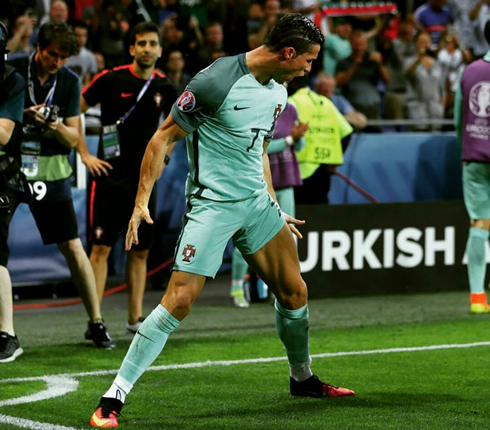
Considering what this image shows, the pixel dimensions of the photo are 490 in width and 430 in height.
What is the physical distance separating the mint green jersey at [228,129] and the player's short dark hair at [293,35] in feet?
0.63

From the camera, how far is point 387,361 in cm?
725

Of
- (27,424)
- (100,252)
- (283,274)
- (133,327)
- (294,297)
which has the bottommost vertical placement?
(133,327)

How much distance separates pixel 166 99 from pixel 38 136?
1.25m

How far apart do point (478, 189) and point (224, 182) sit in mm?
4666

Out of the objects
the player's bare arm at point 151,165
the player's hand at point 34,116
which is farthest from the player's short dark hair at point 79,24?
the player's bare arm at point 151,165

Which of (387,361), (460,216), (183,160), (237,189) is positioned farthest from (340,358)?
(183,160)

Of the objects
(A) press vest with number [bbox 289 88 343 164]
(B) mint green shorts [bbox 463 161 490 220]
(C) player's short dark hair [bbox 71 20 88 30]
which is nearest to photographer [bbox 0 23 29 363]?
(B) mint green shorts [bbox 463 161 490 220]

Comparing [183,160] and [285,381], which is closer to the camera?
[285,381]

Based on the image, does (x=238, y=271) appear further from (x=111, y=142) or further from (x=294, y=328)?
(x=294, y=328)

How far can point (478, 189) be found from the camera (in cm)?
956

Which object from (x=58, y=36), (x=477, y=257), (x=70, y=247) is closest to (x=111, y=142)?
(x=70, y=247)

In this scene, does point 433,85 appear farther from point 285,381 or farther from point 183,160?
point 285,381

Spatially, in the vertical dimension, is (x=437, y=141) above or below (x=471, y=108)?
below

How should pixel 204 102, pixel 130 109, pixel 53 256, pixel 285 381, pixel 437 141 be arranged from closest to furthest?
1. pixel 204 102
2. pixel 285 381
3. pixel 130 109
4. pixel 53 256
5. pixel 437 141
